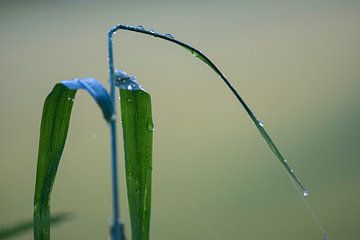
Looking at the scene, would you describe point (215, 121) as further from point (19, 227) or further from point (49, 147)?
point (19, 227)

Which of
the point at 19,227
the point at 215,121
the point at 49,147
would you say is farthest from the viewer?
the point at 215,121

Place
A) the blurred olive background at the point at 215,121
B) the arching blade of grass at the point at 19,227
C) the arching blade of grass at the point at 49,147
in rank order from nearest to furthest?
the arching blade of grass at the point at 19,227
the arching blade of grass at the point at 49,147
the blurred olive background at the point at 215,121

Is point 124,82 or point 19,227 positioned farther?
point 124,82

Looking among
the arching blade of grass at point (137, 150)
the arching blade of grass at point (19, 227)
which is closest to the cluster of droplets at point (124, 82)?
the arching blade of grass at point (137, 150)

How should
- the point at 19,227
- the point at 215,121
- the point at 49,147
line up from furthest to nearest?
the point at 215,121, the point at 49,147, the point at 19,227

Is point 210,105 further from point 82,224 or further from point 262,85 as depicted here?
point 82,224

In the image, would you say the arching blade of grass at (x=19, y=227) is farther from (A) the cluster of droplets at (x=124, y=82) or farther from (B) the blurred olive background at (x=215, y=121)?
(B) the blurred olive background at (x=215, y=121)

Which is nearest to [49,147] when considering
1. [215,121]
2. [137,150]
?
[137,150]

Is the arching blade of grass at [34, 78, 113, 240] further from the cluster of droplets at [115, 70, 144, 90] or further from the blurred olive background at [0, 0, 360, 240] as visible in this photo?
the blurred olive background at [0, 0, 360, 240]

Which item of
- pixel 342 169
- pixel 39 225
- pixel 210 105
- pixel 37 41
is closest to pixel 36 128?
pixel 37 41
